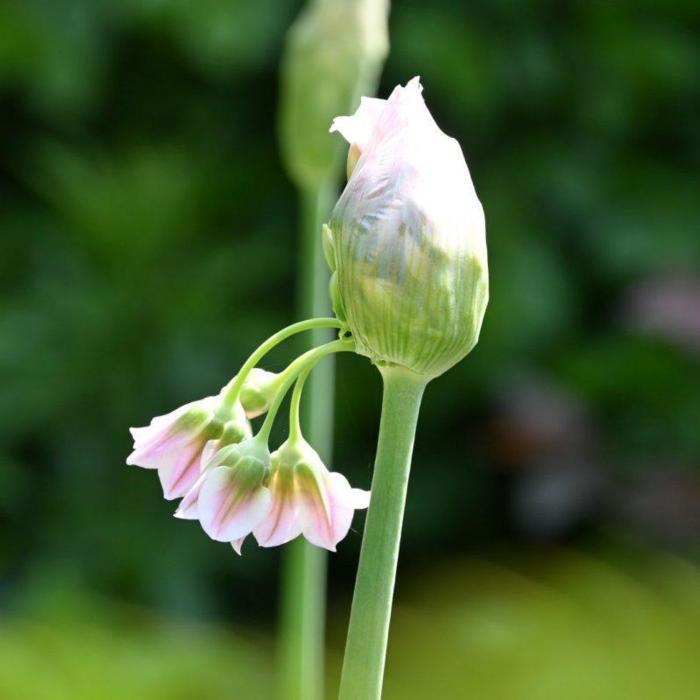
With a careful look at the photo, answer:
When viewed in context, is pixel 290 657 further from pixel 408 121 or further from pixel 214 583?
pixel 214 583

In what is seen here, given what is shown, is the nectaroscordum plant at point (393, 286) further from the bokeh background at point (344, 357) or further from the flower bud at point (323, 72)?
the bokeh background at point (344, 357)

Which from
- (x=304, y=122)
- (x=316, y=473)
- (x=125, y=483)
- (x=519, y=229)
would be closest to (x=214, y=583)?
(x=125, y=483)

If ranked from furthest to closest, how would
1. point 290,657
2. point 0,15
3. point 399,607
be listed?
point 399,607
point 0,15
point 290,657

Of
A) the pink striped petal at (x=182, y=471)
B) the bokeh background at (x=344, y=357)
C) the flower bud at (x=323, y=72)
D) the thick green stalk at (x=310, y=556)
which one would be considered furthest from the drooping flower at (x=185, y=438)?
the bokeh background at (x=344, y=357)

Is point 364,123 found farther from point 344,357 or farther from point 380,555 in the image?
point 344,357

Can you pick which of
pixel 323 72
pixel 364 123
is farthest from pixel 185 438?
pixel 323 72

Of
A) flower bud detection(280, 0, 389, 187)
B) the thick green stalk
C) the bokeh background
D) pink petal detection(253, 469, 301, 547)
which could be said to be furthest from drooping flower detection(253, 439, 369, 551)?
the bokeh background

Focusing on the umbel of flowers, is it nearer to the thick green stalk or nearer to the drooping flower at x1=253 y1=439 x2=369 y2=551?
the drooping flower at x1=253 y1=439 x2=369 y2=551
